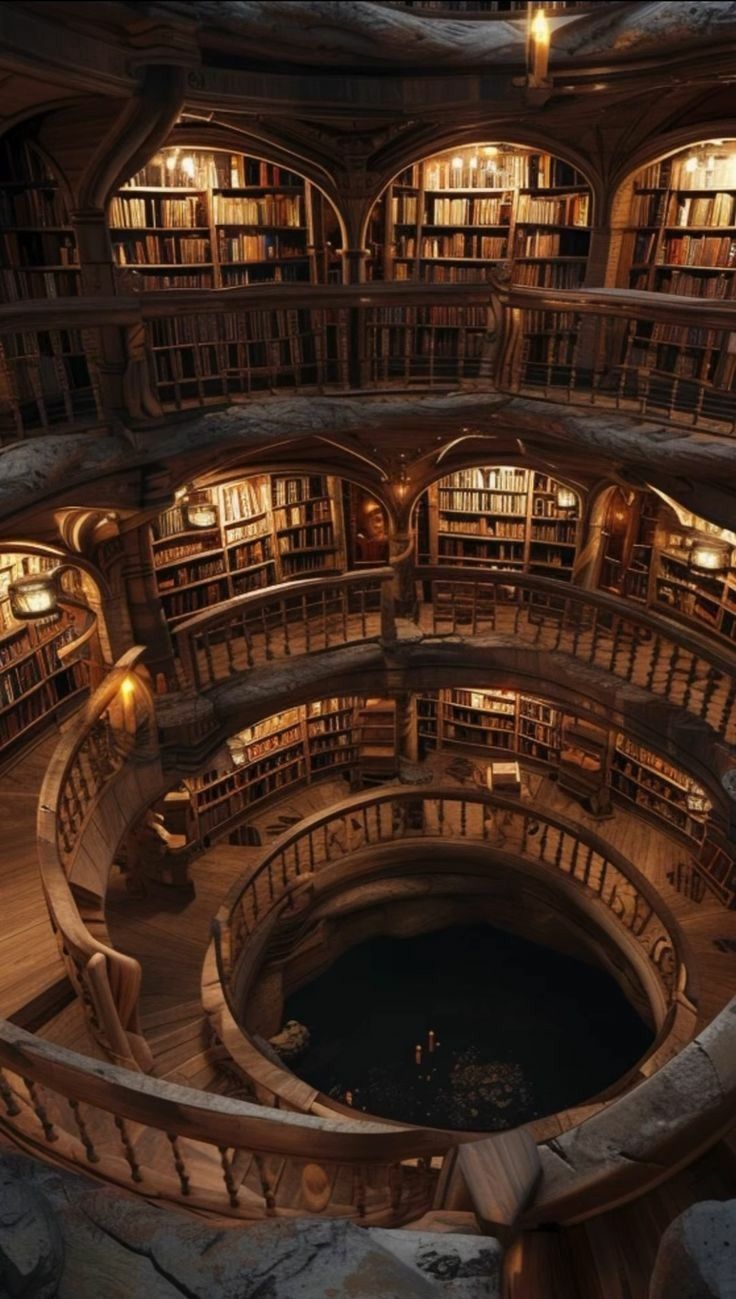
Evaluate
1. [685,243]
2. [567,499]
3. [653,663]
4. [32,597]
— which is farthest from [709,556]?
[32,597]

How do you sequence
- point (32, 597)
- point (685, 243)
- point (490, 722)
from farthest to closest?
point (490, 722) < point (685, 243) < point (32, 597)

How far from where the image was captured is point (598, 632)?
918 centimetres

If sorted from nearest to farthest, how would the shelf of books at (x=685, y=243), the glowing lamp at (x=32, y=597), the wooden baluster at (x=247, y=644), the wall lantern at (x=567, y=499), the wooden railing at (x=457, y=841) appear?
the glowing lamp at (x=32, y=597), the shelf of books at (x=685, y=243), the wooden railing at (x=457, y=841), the wooden baluster at (x=247, y=644), the wall lantern at (x=567, y=499)

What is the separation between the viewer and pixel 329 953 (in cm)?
1022

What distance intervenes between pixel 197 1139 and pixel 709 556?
20.2 feet

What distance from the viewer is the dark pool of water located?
8.76m

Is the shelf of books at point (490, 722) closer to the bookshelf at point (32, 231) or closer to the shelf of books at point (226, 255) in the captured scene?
the shelf of books at point (226, 255)

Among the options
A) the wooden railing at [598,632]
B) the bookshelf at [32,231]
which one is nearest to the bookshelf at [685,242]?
the wooden railing at [598,632]

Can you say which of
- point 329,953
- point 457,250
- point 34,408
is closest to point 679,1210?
point 34,408

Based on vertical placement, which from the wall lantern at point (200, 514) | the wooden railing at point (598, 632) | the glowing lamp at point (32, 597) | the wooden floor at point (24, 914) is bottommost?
the wooden floor at point (24, 914)

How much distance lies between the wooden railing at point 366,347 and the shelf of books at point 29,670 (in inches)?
70.0

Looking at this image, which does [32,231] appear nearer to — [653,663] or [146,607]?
[146,607]

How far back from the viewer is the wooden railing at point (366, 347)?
661 centimetres

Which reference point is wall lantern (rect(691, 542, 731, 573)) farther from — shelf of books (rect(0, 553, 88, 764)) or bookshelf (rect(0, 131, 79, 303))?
bookshelf (rect(0, 131, 79, 303))
